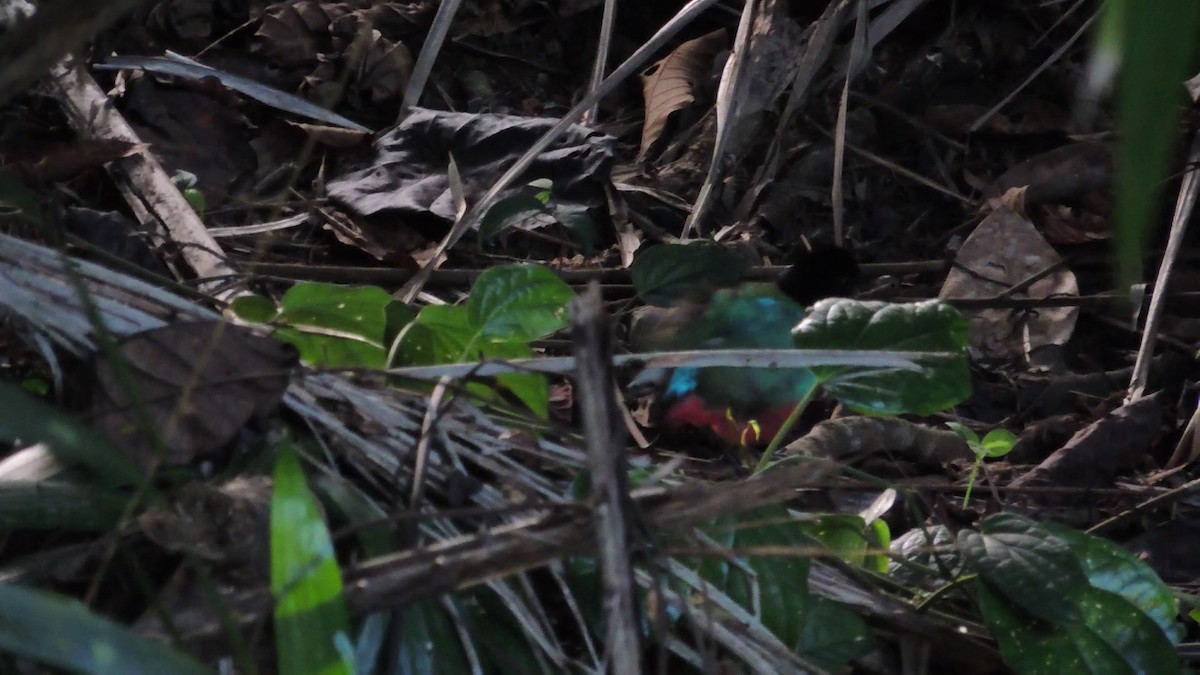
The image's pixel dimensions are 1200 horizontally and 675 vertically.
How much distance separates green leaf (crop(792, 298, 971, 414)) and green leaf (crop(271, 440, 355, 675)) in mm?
645

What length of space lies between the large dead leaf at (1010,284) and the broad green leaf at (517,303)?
3.74ft

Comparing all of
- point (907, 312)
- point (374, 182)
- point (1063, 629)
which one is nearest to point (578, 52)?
point (374, 182)

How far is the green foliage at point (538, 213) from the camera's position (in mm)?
1970

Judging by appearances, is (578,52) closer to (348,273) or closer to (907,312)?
(348,273)

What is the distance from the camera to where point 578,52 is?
2633 millimetres

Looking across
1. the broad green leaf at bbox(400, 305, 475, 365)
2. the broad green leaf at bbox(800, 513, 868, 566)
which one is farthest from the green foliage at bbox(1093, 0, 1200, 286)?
the broad green leaf at bbox(400, 305, 475, 365)

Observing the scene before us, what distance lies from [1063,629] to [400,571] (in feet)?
2.17

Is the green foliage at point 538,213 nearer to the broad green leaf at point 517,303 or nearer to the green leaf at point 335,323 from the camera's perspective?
the broad green leaf at point 517,303

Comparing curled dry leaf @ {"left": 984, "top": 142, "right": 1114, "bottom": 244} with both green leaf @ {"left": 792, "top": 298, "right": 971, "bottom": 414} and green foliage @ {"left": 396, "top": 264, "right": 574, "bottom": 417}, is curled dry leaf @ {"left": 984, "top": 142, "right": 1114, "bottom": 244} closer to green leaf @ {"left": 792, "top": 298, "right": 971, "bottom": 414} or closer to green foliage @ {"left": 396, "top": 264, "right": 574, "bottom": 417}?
green leaf @ {"left": 792, "top": 298, "right": 971, "bottom": 414}

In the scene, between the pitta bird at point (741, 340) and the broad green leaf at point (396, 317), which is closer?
the broad green leaf at point (396, 317)

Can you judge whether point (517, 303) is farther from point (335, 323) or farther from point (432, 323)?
point (335, 323)

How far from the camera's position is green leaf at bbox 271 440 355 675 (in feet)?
2.40

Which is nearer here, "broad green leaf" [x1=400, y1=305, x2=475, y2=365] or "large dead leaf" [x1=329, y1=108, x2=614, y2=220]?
"broad green leaf" [x1=400, y1=305, x2=475, y2=365]

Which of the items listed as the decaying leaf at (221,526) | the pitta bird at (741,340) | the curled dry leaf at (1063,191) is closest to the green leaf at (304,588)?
the decaying leaf at (221,526)
